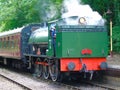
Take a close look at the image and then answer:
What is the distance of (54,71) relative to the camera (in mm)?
14523

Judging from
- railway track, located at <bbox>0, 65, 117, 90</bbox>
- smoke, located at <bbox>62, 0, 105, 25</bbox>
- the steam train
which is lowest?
railway track, located at <bbox>0, 65, 117, 90</bbox>

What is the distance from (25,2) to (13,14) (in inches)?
64.5

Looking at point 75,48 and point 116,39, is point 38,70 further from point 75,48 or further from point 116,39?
point 116,39

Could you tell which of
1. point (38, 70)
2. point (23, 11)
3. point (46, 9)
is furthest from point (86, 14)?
point (23, 11)

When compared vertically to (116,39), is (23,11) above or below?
above

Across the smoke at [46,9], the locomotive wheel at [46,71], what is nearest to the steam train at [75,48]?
the locomotive wheel at [46,71]

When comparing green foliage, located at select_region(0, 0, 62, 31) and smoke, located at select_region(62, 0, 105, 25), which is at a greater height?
green foliage, located at select_region(0, 0, 62, 31)

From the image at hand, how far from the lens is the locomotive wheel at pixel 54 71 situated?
13.8 meters

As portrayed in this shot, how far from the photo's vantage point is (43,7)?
94.4 ft

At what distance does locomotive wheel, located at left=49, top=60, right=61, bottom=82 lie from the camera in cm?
1385

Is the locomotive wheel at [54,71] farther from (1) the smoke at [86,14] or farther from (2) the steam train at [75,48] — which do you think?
(1) the smoke at [86,14]

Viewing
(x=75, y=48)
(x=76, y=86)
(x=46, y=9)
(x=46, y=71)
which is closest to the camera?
(x=75, y=48)

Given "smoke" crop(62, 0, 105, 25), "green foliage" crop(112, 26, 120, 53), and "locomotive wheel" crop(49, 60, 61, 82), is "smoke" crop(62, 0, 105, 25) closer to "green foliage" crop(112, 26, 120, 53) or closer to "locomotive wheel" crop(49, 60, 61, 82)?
"locomotive wheel" crop(49, 60, 61, 82)

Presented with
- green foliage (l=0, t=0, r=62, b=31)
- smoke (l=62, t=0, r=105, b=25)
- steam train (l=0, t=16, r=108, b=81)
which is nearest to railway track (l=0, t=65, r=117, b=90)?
steam train (l=0, t=16, r=108, b=81)
